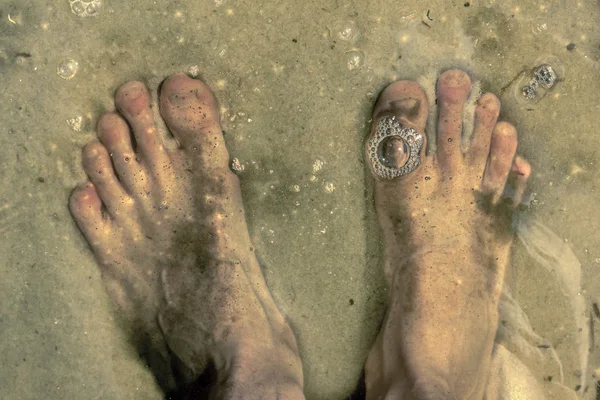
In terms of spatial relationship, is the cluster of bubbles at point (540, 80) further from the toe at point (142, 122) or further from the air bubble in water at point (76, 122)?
the air bubble in water at point (76, 122)

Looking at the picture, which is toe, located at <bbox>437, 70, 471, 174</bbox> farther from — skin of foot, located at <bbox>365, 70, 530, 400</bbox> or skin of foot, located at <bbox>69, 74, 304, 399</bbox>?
skin of foot, located at <bbox>69, 74, 304, 399</bbox>

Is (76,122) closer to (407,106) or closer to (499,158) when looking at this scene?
(407,106)

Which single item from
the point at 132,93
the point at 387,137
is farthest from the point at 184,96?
the point at 387,137

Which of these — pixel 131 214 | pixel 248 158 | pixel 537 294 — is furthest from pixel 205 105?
pixel 537 294

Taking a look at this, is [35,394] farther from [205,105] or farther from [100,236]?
[205,105]

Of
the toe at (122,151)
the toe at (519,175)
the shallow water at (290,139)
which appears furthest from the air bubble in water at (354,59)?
the toe at (122,151)
